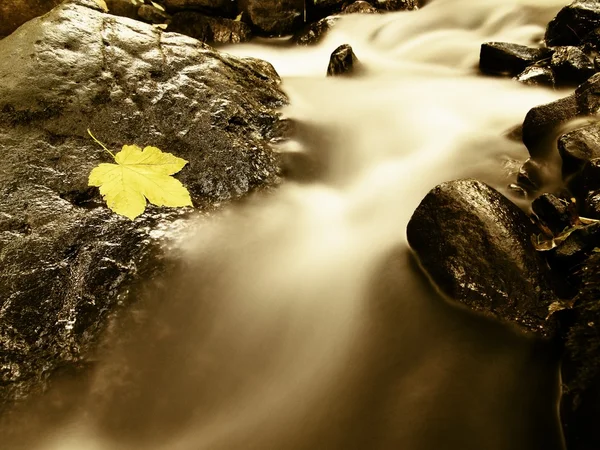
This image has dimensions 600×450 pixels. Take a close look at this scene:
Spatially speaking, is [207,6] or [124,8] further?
[124,8]

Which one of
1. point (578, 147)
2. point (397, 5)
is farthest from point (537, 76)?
point (397, 5)

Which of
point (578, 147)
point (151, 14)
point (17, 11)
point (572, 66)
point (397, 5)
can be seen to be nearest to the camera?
point (578, 147)

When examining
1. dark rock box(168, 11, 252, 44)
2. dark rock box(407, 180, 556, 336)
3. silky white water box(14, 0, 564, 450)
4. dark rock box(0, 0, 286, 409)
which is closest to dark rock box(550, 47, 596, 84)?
silky white water box(14, 0, 564, 450)

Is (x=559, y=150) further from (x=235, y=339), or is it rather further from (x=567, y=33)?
(x=567, y=33)

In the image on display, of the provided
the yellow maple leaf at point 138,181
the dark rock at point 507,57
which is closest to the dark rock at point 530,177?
the dark rock at point 507,57

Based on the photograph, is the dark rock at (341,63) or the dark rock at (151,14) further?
the dark rock at (151,14)

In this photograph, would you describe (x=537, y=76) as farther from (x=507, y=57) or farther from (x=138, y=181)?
(x=138, y=181)

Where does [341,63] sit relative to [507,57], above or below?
below

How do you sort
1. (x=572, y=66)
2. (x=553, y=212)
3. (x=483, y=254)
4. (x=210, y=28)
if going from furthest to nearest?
(x=210, y=28), (x=572, y=66), (x=553, y=212), (x=483, y=254)

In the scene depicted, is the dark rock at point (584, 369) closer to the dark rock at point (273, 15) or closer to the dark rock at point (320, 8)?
the dark rock at point (273, 15)
